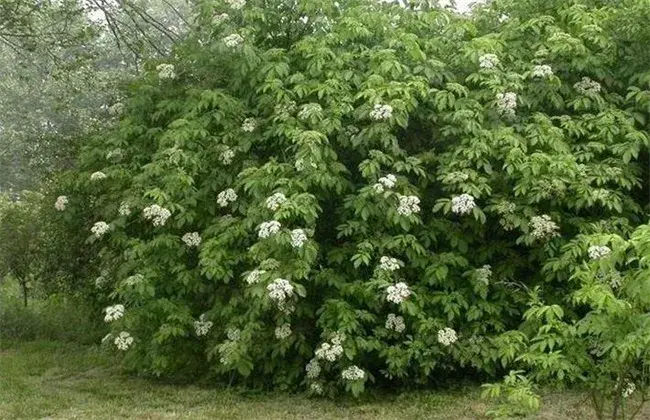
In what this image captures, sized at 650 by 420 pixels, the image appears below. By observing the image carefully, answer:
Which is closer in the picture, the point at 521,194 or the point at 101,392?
the point at 521,194

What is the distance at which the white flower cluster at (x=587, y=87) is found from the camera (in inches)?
236

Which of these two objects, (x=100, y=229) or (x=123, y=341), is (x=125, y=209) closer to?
(x=100, y=229)

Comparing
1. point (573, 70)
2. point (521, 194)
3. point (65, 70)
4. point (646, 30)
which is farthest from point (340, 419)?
point (65, 70)

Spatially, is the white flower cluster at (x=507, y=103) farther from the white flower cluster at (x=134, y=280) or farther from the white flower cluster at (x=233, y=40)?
the white flower cluster at (x=134, y=280)

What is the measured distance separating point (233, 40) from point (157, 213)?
1427mm

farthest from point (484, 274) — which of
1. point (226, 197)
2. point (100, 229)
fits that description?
point (100, 229)

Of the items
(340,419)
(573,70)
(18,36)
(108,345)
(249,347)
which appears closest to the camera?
(340,419)

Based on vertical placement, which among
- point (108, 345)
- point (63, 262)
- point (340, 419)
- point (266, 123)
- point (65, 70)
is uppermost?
point (65, 70)

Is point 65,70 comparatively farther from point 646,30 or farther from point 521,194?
point 646,30

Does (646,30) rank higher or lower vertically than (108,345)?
higher

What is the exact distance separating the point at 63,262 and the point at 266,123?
3.58 metres

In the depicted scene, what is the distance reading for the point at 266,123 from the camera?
6219 millimetres

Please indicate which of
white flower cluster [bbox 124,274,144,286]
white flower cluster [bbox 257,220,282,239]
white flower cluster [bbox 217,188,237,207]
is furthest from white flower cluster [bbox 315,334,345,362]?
white flower cluster [bbox 124,274,144,286]

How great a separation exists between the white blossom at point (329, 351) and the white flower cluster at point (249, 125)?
69.5 inches
